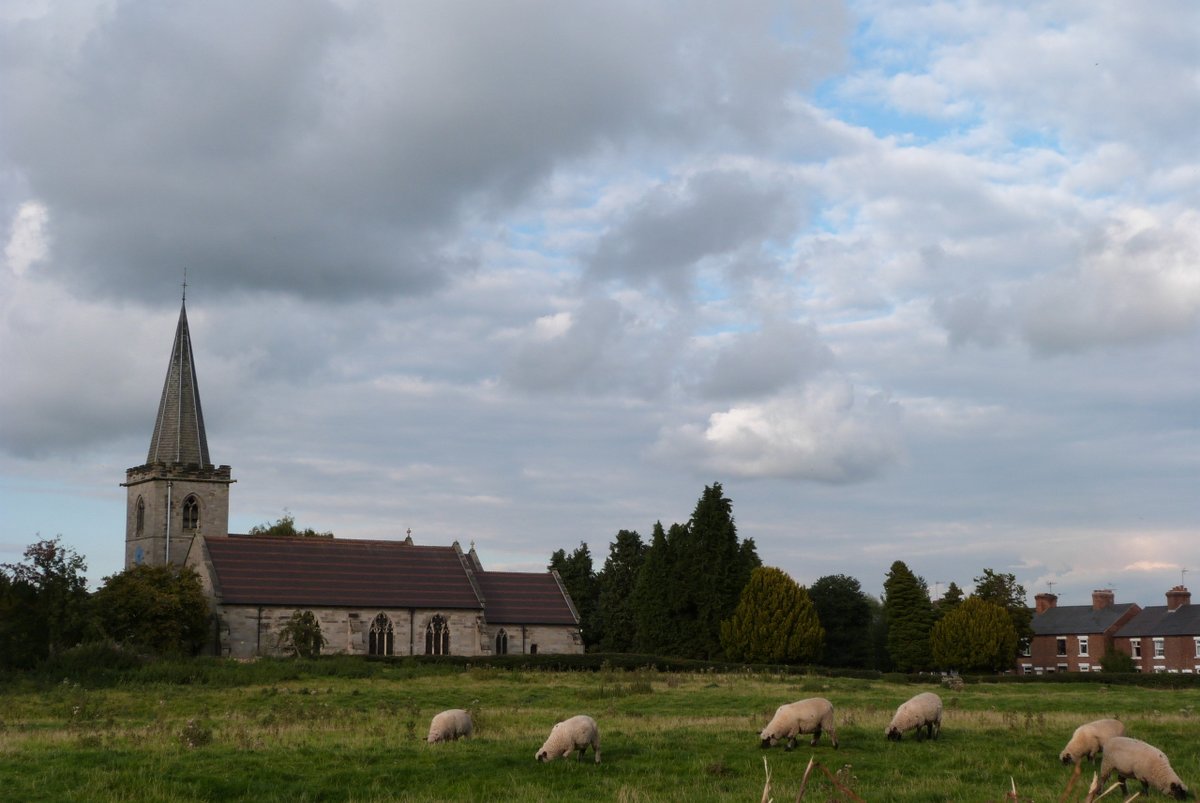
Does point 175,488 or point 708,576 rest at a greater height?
point 175,488

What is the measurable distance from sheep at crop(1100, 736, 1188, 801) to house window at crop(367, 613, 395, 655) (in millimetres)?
65919

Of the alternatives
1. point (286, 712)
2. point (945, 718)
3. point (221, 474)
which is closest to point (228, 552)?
point (221, 474)

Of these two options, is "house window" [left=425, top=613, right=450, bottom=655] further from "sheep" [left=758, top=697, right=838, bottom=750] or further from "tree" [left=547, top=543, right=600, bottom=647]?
"sheep" [left=758, top=697, right=838, bottom=750]

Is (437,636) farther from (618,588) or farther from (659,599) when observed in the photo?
(618,588)

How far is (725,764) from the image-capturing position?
71.7ft

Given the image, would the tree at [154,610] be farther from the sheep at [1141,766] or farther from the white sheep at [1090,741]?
the sheep at [1141,766]

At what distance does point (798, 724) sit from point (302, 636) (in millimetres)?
55220

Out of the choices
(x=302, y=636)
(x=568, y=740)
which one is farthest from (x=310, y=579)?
(x=568, y=740)

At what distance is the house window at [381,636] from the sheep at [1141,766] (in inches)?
2595

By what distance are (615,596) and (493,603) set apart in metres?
21.6

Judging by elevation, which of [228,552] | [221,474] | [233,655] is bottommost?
[233,655]

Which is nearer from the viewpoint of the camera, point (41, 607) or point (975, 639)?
point (41, 607)

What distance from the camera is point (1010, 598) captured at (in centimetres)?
9675

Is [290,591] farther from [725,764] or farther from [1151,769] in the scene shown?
[1151,769]
